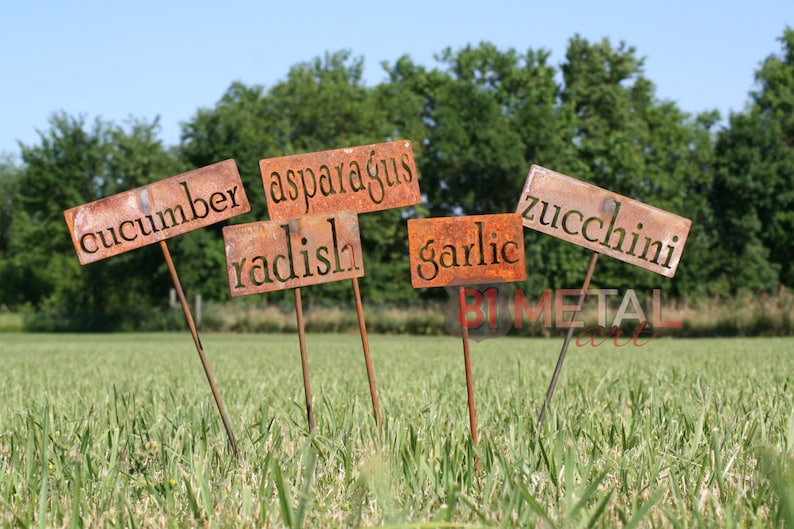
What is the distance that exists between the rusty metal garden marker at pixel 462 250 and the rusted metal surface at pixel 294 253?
0.20 metres

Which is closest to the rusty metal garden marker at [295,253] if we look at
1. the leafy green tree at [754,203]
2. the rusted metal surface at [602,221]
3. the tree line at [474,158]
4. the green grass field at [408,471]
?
the green grass field at [408,471]

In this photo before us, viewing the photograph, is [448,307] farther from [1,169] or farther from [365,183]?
[1,169]

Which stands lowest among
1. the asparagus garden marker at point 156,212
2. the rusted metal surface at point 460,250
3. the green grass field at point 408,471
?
the green grass field at point 408,471

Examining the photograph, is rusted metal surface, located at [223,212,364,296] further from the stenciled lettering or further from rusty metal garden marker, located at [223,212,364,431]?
the stenciled lettering

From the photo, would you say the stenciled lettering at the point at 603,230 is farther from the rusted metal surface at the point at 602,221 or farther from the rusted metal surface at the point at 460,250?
the rusted metal surface at the point at 460,250

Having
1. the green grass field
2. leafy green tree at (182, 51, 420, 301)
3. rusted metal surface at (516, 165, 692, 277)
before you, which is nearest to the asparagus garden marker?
the green grass field

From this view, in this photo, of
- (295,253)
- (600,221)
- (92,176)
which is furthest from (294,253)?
(92,176)

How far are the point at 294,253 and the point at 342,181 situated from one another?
0.31 meters

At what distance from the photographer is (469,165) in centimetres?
4375

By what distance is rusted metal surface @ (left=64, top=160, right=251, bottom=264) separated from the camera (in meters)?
2.86

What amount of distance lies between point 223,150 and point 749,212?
81.4ft

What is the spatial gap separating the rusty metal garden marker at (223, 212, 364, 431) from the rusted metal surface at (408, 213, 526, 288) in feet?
0.66

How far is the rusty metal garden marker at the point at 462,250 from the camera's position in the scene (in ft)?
9.03

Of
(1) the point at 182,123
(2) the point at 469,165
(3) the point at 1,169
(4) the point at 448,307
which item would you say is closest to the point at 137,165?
(1) the point at 182,123
